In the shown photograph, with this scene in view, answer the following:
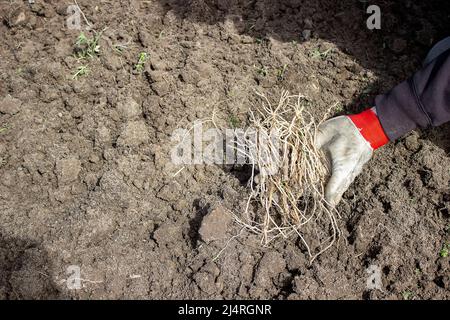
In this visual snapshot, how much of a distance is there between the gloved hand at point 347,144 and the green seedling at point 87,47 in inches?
46.9

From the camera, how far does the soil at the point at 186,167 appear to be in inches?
68.5

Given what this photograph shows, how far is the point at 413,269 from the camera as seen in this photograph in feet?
5.72

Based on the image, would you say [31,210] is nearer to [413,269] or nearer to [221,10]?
[221,10]

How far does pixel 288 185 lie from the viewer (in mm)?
1937

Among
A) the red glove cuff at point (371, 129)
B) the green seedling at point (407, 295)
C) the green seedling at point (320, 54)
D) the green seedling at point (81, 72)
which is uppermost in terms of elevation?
the green seedling at point (320, 54)

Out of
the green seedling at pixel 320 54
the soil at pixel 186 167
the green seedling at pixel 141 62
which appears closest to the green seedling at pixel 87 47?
the soil at pixel 186 167

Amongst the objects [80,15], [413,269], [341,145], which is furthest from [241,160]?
[80,15]

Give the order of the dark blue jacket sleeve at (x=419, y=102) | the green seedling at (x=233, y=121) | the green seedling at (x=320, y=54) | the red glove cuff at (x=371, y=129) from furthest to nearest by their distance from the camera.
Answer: the green seedling at (x=320, y=54), the green seedling at (x=233, y=121), the red glove cuff at (x=371, y=129), the dark blue jacket sleeve at (x=419, y=102)

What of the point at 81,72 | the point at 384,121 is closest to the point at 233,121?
the point at 384,121

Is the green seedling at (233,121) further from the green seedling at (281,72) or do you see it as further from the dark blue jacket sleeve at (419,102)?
the dark blue jacket sleeve at (419,102)

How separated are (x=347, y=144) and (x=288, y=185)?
333 mm

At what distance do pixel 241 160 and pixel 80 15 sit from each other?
119cm
